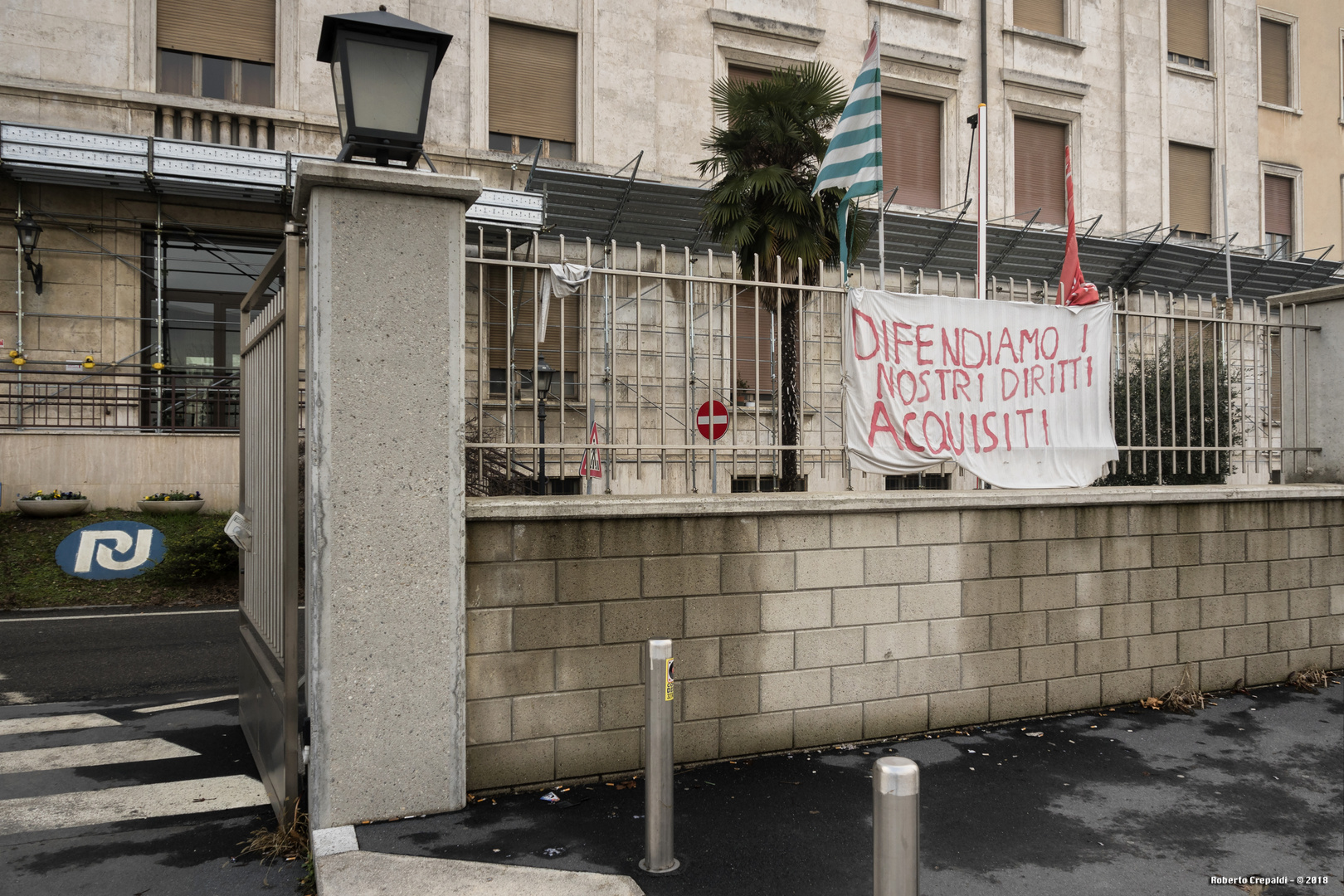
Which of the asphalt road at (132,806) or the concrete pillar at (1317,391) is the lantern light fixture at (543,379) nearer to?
the asphalt road at (132,806)

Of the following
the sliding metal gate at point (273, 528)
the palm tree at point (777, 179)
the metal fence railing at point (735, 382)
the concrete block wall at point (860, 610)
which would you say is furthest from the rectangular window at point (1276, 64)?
the sliding metal gate at point (273, 528)

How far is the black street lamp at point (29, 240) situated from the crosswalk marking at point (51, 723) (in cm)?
1113

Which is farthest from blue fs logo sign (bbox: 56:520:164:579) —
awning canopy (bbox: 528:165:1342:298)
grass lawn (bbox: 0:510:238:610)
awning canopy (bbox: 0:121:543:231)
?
awning canopy (bbox: 528:165:1342:298)

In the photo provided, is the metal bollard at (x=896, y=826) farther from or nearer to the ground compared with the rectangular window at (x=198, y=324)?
nearer to the ground

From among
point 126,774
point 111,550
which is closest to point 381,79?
point 126,774

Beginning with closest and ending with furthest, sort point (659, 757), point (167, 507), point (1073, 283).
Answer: point (659, 757)
point (1073, 283)
point (167, 507)

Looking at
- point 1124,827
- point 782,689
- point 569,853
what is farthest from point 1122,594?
point 569,853

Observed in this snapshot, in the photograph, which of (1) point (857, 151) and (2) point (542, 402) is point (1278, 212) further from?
(2) point (542, 402)

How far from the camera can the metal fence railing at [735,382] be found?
482cm

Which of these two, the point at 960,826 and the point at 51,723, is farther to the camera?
the point at 51,723

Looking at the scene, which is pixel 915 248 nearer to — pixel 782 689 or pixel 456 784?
pixel 782 689

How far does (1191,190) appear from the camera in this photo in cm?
2331

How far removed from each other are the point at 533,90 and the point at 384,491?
15050 millimetres

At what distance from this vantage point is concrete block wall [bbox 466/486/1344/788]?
4.50 metres
